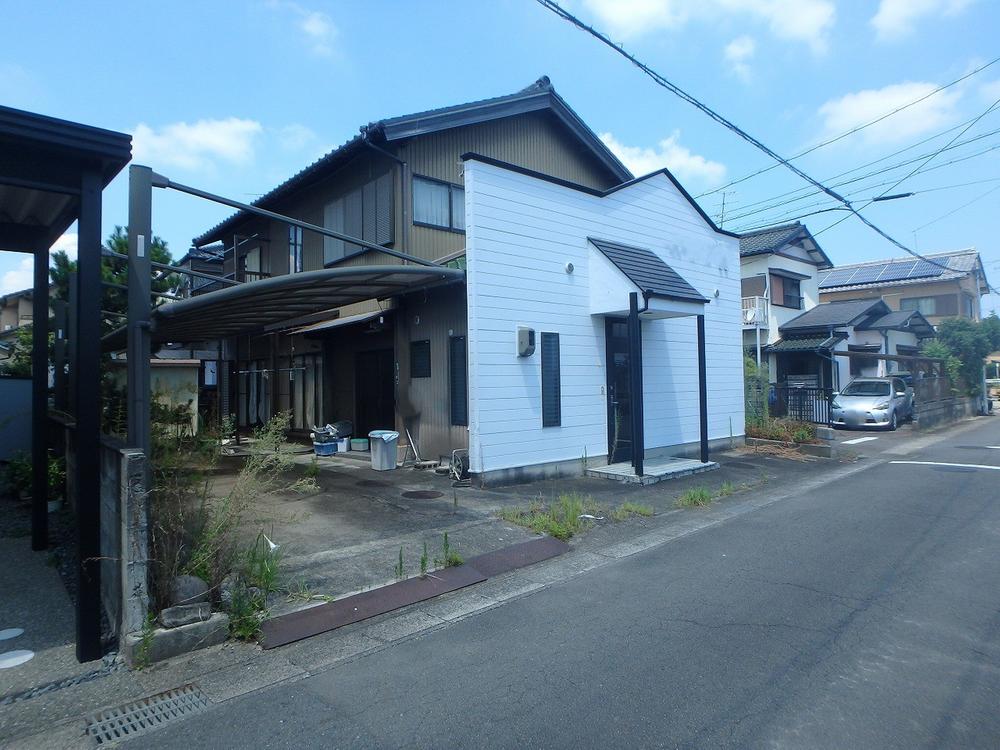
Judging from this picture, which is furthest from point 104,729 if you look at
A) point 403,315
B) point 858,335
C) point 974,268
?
point 974,268

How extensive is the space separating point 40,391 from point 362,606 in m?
4.12

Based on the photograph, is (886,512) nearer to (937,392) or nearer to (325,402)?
(325,402)

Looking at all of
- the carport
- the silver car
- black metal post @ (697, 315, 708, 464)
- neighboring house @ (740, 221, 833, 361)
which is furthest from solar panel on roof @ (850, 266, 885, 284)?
the carport

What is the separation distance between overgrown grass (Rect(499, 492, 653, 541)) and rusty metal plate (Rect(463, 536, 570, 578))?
246 millimetres

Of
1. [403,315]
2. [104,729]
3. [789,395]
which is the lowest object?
[104,729]

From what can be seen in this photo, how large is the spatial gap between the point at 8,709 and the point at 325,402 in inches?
427

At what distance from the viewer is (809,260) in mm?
26328

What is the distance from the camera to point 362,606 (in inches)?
197

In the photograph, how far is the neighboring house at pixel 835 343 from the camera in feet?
74.8

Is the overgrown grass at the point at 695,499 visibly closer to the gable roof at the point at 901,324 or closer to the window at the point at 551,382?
the window at the point at 551,382

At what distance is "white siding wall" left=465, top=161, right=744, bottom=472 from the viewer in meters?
9.44

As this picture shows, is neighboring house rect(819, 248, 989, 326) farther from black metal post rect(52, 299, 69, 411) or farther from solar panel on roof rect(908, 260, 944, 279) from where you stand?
black metal post rect(52, 299, 69, 411)

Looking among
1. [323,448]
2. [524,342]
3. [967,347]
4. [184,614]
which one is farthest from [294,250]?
[967,347]

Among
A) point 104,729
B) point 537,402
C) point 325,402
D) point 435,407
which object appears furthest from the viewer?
point 325,402
